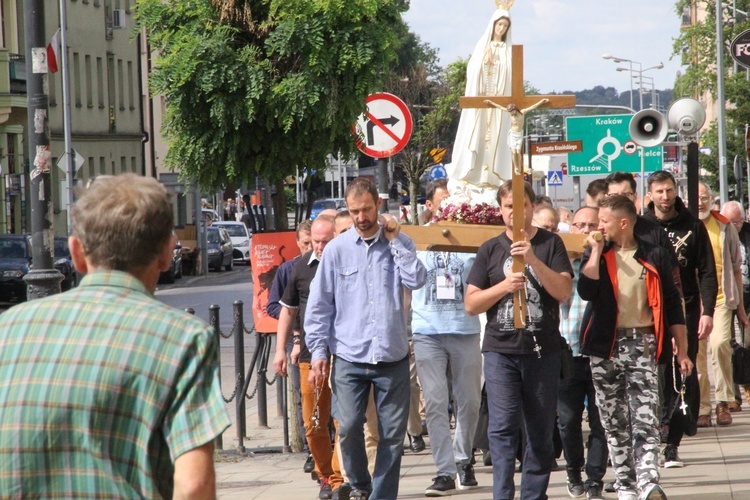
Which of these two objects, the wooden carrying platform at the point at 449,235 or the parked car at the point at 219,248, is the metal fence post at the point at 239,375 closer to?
the wooden carrying platform at the point at 449,235

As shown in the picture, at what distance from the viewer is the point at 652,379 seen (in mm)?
7812

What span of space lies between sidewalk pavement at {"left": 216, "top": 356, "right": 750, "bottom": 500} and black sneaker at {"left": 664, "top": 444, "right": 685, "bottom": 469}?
0.16 feet

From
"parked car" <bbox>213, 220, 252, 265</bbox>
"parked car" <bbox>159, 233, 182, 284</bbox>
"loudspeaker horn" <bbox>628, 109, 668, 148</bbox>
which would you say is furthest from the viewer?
"parked car" <bbox>213, 220, 252, 265</bbox>

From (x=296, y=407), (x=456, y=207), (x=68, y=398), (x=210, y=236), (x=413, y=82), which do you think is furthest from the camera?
(x=413, y=82)

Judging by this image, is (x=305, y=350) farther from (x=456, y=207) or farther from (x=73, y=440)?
(x=73, y=440)

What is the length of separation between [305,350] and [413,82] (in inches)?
1878

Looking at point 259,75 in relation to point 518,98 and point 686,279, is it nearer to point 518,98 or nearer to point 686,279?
point 686,279

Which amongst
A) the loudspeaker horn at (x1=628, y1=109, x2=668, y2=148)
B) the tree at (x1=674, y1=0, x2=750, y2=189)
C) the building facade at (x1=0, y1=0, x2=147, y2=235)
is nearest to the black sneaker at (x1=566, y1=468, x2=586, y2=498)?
the loudspeaker horn at (x1=628, y1=109, x2=668, y2=148)

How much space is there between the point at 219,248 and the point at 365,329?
41155 millimetres

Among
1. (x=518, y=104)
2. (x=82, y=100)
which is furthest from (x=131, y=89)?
(x=518, y=104)

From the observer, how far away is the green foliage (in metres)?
A: 13.8

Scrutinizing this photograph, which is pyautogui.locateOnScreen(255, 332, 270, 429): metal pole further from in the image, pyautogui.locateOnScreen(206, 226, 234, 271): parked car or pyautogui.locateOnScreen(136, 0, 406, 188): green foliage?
pyautogui.locateOnScreen(206, 226, 234, 271): parked car

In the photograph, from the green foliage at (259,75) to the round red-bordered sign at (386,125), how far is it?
17.3 inches

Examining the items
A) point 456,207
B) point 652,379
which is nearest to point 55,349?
point 652,379
